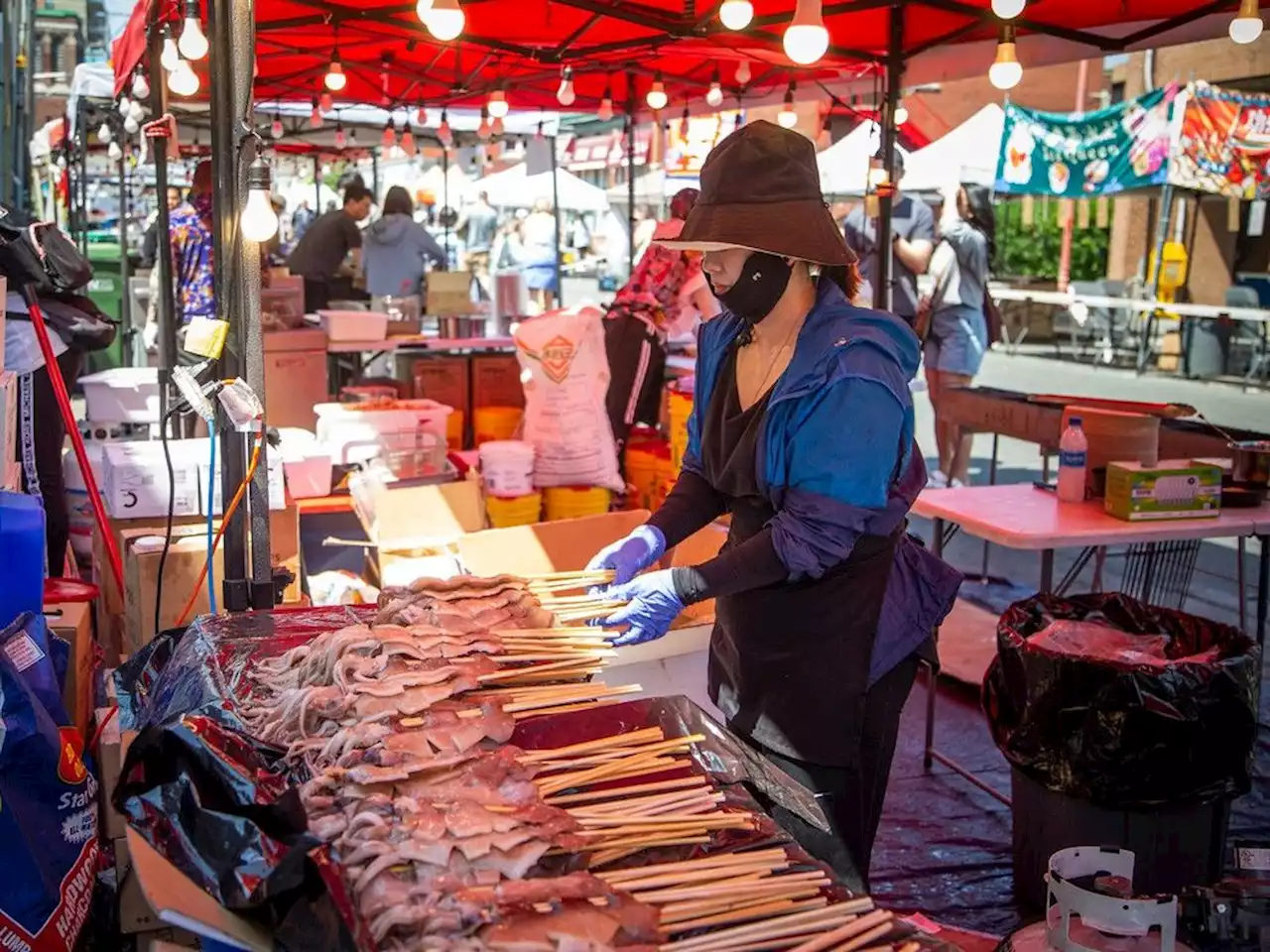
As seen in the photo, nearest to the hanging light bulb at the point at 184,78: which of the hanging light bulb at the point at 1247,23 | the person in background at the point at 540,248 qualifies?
the hanging light bulb at the point at 1247,23

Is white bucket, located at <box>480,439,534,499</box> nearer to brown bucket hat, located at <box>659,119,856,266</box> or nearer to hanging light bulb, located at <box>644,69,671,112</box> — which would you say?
brown bucket hat, located at <box>659,119,856,266</box>

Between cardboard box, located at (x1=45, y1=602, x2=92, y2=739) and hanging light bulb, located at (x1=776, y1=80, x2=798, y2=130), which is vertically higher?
hanging light bulb, located at (x1=776, y1=80, x2=798, y2=130)

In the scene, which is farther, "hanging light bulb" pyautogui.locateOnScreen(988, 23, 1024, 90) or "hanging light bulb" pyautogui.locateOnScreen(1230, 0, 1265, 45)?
"hanging light bulb" pyautogui.locateOnScreen(988, 23, 1024, 90)

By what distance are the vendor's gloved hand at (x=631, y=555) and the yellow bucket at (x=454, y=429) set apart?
624cm

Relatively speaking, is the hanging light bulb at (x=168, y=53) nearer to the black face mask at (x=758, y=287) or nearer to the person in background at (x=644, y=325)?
the person in background at (x=644, y=325)

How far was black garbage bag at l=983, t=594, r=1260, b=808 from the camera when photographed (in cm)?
362

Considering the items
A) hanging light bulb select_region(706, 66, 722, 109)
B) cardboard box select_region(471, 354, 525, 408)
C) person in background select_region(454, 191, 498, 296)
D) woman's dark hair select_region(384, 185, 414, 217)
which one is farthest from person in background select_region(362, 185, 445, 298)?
person in background select_region(454, 191, 498, 296)

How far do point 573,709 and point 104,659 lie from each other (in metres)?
3.13

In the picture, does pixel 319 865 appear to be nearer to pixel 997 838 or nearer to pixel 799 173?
pixel 799 173

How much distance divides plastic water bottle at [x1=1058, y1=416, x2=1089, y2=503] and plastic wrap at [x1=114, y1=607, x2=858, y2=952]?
2955 millimetres

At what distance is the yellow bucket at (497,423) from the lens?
8.56 meters

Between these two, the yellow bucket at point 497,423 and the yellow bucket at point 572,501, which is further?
the yellow bucket at point 497,423

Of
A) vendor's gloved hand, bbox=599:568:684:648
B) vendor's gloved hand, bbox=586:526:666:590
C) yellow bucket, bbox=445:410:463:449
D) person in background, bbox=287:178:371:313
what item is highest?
person in background, bbox=287:178:371:313

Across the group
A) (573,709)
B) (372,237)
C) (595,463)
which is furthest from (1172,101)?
(573,709)
